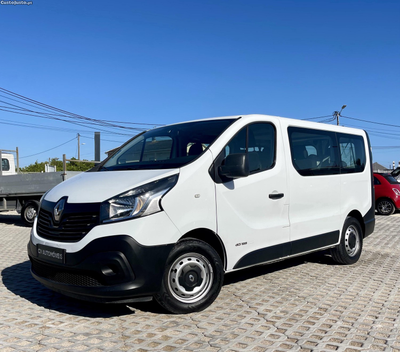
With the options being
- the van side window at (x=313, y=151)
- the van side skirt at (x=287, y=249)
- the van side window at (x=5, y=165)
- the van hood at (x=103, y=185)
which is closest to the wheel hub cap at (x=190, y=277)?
the van side skirt at (x=287, y=249)

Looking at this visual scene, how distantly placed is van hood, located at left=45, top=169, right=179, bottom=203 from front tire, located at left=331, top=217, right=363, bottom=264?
3384mm

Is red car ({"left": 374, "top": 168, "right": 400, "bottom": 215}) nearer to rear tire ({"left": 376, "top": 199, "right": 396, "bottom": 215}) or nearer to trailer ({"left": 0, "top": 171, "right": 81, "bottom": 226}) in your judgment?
rear tire ({"left": 376, "top": 199, "right": 396, "bottom": 215})

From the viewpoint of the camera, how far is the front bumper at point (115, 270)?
367 cm

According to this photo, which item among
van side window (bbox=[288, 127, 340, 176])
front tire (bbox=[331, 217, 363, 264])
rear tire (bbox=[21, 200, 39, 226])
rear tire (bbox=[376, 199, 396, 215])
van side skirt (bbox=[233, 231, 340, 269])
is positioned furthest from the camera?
rear tire (bbox=[376, 199, 396, 215])

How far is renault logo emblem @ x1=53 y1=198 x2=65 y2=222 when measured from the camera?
158 inches

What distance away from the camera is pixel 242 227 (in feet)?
14.8

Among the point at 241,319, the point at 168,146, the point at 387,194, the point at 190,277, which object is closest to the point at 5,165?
the point at 168,146

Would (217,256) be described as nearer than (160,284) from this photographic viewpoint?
No

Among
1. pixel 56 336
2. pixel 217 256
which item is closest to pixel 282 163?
pixel 217 256

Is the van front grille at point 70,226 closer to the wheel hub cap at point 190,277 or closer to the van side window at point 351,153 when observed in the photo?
the wheel hub cap at point 190,277

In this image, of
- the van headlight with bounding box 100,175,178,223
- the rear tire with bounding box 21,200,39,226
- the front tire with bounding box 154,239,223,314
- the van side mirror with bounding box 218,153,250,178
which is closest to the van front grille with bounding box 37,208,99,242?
the van headlight with bounding box 100,175,178,223

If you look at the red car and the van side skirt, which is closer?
the van side skirt

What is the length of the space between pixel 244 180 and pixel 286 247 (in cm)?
111

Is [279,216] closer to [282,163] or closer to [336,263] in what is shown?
[282,163]
